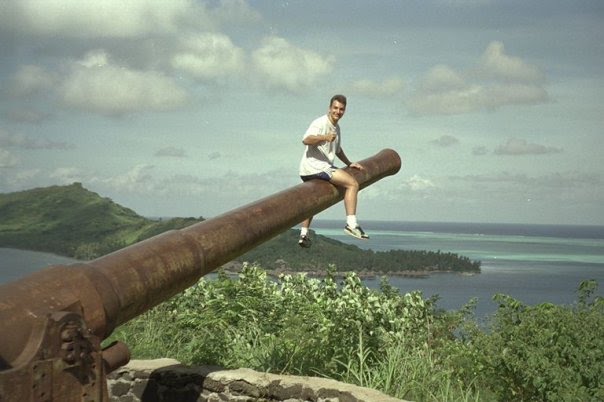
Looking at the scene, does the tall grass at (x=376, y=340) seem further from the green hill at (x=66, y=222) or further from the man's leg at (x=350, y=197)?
the green hill at (x=66, y=222)

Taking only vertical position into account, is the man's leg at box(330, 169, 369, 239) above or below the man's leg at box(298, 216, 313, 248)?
above

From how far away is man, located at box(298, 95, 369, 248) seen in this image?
7.75 m

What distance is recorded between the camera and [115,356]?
5.13m

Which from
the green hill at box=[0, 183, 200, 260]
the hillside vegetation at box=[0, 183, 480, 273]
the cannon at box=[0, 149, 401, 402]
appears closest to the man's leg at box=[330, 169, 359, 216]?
the cannon at box=[0, 149, 401, 402]

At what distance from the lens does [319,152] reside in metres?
7.79

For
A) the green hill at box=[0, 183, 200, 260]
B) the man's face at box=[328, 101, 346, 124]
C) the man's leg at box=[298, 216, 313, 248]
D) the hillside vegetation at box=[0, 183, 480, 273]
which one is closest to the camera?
the man's face at box=[328, 101, 346, 124]

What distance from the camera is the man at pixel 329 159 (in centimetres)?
775

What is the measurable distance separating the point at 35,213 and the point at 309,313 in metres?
42.6

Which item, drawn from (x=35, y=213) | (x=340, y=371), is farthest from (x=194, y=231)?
(x=35, y=213)

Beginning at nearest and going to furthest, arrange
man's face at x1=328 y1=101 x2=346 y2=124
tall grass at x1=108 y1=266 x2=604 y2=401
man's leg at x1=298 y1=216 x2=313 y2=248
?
man's face at x1=328 y1=101 x2=346 y2=124
man's leg at x1=298 y1=216 x2=313 y2=248
tall grass at x1=108 y1=266 x2=604 y2=401

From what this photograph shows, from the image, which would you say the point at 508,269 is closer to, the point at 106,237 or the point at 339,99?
the point at 106,237

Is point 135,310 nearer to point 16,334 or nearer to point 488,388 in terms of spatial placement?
point 16,334

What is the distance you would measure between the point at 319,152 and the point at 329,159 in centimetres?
12

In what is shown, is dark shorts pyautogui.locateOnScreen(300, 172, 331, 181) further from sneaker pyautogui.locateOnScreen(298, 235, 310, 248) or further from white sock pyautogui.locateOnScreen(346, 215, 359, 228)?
sneaker pyautogui.locateOnScreen(298, 235, 310, 248)
